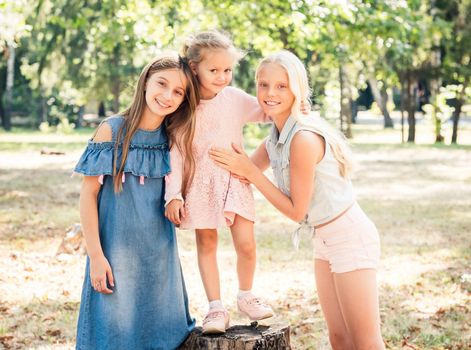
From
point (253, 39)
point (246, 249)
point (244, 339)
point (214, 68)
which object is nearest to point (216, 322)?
point (244, 339)

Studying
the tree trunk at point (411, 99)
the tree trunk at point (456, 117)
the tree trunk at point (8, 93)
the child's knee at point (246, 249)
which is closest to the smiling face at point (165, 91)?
the child's knee at point (246, 249)

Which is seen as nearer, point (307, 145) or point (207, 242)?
point (307, 145)

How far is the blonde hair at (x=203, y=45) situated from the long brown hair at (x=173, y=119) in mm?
61

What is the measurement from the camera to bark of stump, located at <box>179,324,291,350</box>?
3330 mm

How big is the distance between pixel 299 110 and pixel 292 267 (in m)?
3.72

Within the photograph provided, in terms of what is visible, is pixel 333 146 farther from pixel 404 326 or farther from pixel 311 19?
pixel 311 19

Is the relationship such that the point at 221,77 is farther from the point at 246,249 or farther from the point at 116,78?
the point at 116,78

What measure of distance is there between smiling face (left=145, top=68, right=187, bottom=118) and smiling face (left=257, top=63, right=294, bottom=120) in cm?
37

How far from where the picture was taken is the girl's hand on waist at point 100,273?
315 centimetres

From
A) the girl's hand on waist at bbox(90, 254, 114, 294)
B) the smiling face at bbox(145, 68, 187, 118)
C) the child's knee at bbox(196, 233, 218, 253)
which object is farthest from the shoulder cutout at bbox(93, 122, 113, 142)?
the child's knee at bbox(196, 233, 218, 253)

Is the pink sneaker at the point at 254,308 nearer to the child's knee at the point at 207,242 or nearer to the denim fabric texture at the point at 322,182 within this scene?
the child's knee at the point at 207,242

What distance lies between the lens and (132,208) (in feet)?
10.6

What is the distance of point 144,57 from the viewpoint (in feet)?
72.9

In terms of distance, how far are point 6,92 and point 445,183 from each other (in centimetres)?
2131
